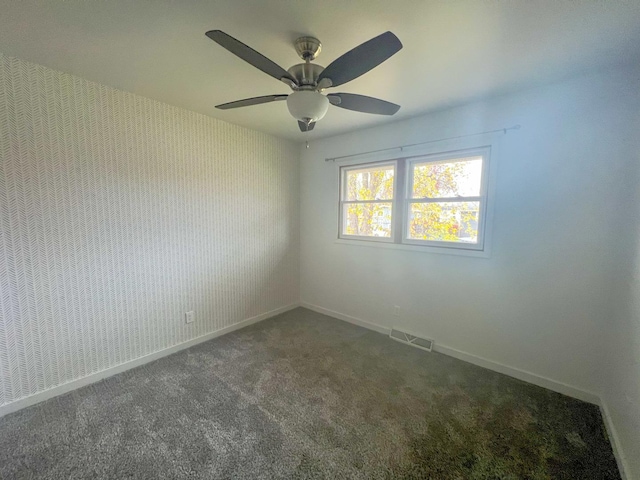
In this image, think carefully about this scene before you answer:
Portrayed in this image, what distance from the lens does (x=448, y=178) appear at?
2.61 meters

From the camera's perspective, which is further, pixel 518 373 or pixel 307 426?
pixel 518 373

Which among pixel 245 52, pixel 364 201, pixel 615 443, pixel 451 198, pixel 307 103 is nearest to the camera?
pixel 245 52

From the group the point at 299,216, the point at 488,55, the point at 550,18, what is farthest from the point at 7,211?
the point at 550,18

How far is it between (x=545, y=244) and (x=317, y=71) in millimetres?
2116

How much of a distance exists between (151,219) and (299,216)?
1894mm

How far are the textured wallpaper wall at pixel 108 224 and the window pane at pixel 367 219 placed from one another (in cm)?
121

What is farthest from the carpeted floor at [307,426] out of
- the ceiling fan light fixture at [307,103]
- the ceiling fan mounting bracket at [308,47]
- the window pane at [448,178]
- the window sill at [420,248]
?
the ceiling fan mounting bracket at [308,47]

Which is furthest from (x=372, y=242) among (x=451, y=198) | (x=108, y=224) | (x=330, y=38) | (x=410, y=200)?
(x=108, y=224)

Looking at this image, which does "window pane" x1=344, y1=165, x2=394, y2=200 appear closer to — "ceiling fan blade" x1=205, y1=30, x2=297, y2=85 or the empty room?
the empty room

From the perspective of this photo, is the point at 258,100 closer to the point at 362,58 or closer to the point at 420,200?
the point at 362,58

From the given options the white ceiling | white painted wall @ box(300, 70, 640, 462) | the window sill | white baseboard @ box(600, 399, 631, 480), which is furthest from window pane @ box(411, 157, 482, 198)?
white baseboard @ box(600, 399, 631, 480)

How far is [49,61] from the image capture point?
1766 mm

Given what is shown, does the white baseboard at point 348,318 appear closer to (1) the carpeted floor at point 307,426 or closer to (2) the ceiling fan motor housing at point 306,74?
(1) the carpeted floor at point 307,426

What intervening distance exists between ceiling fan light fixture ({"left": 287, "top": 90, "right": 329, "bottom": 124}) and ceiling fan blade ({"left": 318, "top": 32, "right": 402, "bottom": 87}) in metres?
0.11
